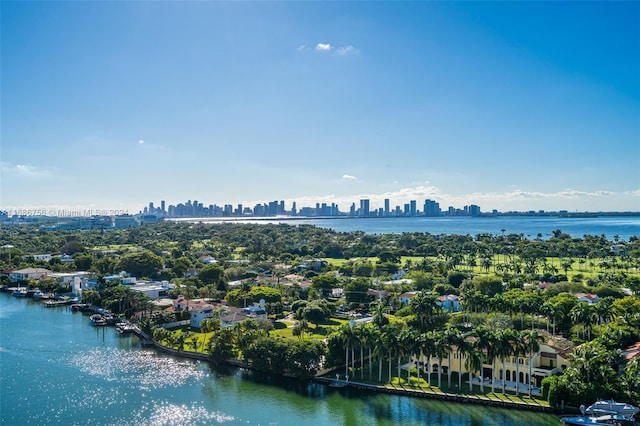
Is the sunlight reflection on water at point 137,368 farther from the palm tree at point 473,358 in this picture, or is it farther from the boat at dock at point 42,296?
the boat at dock at point 42,296

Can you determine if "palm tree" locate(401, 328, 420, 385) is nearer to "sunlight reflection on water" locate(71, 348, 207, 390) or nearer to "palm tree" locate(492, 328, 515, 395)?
"palm tree" locate(492, 328, 515, 395)

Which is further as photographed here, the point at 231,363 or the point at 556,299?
the point at 556,299

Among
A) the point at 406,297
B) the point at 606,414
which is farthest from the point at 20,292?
the point at 606,414

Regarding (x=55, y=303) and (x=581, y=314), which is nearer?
(x=581, y=314)

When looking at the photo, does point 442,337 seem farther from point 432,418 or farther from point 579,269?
point 579,269

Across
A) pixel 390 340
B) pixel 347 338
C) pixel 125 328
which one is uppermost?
pixel 390 340

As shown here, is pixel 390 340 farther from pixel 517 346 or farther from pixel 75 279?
pixel 75 279

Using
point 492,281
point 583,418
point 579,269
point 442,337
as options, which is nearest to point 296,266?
point 492,281

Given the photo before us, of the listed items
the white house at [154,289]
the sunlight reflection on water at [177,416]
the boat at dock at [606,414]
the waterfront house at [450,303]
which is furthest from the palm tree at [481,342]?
the white house at [154,289]
